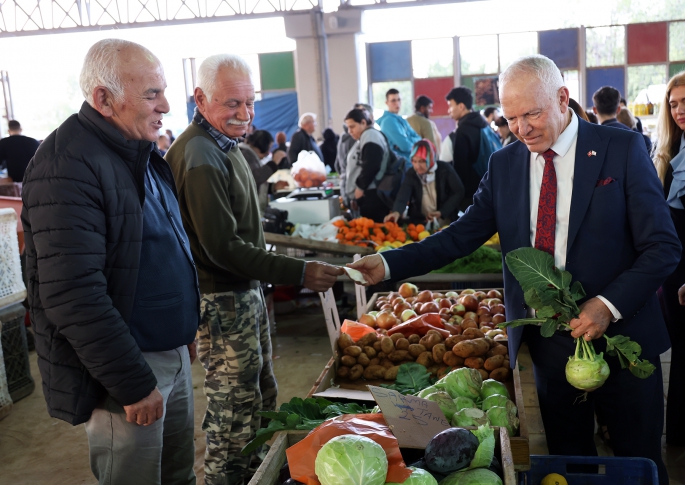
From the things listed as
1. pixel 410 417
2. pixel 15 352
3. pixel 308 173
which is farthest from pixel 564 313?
pixel 308 173

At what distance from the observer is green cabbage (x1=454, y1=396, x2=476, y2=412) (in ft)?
6.39

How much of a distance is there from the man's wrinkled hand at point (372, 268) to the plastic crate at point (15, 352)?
9.11ft

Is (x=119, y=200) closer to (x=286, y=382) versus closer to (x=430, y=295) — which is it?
(x=430, y=295)

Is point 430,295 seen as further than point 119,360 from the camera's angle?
Yes

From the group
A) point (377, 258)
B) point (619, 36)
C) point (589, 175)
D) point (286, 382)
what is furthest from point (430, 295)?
point (619, 36)

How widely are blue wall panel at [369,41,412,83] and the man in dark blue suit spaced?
467 inches

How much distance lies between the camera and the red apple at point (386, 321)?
10.6ft

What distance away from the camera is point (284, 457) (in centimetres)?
162

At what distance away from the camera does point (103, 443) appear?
5.74ft

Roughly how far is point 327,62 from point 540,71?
1159cm

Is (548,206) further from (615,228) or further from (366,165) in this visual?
(366,165)

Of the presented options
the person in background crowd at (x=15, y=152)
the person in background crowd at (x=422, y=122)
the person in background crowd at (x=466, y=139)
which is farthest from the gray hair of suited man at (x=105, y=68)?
the person in background crowd at (x=15, y=152)

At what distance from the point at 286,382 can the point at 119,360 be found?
2845 mm

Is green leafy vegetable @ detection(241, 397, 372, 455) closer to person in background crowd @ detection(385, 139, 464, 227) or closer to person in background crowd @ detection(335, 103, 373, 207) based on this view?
person in background crowd @ detection(385, 139, 464, 227)
